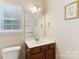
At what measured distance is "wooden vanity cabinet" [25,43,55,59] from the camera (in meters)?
2.49

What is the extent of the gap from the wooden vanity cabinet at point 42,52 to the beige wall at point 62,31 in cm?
19

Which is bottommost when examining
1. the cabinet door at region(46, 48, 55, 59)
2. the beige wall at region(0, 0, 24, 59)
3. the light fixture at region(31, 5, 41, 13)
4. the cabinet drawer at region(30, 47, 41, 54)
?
the cabinet door at region(46, 48, 55, 59)

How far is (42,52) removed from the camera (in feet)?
9.04

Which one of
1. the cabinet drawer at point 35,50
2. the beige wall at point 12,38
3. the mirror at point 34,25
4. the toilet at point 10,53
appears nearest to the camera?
the cabinet drawer at point 35,50

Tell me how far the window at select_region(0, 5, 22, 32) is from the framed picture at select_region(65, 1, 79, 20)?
137 centimetres

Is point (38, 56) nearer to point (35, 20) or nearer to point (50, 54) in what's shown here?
point (50, 54)

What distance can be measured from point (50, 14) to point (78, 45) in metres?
1.52

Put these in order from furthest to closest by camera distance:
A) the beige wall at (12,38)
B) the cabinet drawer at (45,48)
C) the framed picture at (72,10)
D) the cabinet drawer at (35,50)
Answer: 1. the beige wall at (12,38)
2. the cabinet drawer at (45,48)
3. the cabinet drawer at (35,50)
4. the framed picture at (72,10)

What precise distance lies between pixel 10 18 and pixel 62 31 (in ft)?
4.77

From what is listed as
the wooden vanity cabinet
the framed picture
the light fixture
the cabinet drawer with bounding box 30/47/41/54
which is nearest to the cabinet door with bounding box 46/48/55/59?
the wooden vanity cabinet

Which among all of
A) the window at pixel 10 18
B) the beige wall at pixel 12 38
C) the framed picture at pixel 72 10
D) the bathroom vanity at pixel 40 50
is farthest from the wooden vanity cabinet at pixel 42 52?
the framed picture at pixel 72 10

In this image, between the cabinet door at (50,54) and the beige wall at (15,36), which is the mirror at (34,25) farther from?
the cabinet door at (50,54)

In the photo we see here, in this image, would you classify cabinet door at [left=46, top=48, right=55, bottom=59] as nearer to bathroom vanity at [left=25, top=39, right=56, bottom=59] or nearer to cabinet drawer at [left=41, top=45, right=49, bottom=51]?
bathroom vanity at [left=25, top=39, right=56, bottom=59]

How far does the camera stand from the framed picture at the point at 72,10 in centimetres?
211
